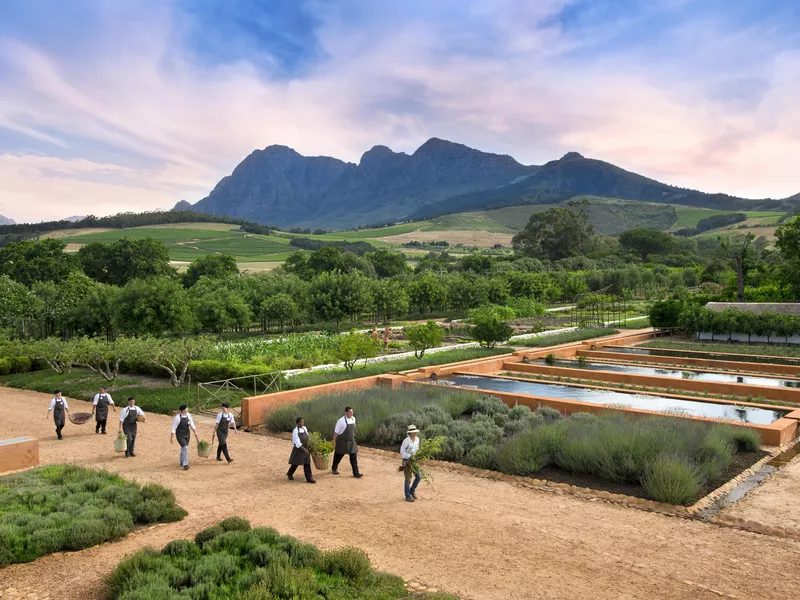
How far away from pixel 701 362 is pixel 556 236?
80567 millimetres

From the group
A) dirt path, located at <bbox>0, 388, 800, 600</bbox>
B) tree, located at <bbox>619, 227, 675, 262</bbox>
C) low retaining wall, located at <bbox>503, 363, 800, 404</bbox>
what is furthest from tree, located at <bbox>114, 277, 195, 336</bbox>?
tree, located at <bbox>619, 227, 675, 262</bbox>

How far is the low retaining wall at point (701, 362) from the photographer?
21438mm

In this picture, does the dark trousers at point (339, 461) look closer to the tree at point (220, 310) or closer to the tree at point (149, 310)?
the tree at point (149, 310)

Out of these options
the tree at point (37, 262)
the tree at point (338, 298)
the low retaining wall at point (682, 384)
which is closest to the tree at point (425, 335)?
the low retaining wall at point (682, 384)

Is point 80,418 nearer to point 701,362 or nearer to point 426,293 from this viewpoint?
point 701,362

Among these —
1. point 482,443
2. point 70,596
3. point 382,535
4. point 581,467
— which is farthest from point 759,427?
point 70,596

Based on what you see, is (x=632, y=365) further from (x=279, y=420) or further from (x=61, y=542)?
(x=61, y=542)

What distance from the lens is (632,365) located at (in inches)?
902

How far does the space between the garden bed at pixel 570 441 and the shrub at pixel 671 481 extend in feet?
0.05

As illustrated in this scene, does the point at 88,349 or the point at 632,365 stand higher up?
the point at 88,349

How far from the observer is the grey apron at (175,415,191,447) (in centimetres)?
1131

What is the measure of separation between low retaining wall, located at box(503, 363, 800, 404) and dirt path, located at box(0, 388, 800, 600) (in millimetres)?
10253

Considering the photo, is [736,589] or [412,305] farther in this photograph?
[412,305]

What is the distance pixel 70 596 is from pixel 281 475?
4805 mm
